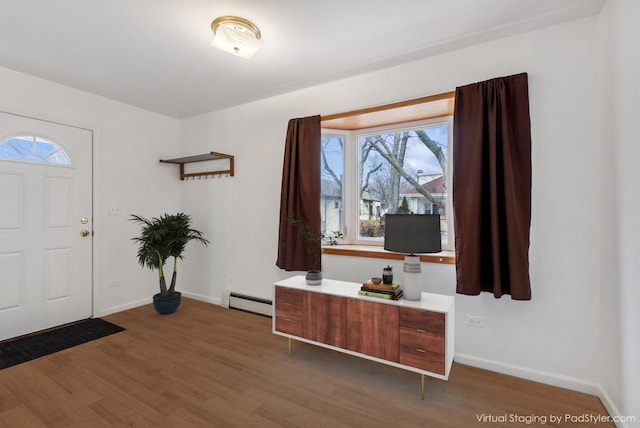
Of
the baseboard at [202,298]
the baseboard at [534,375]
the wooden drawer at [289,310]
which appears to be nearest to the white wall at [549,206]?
the baseboard at [534,375]

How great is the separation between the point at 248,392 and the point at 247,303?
1.54 metres

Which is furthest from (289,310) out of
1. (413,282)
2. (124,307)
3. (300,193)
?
(124,307)

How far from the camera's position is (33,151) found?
2863 millimetres

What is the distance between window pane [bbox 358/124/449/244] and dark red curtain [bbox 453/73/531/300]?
51 cm

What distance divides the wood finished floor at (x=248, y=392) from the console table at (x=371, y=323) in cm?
21

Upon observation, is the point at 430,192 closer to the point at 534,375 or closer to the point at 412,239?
the point at 412,239

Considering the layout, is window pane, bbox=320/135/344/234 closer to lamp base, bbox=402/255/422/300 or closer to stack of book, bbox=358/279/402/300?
stack of book, bbox=358/279/402/300

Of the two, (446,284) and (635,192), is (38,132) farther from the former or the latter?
(635,192)

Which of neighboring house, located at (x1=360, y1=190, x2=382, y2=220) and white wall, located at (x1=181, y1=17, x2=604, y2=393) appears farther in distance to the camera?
neighboring house, located at (x1=360, y1=190, x2=382, y2=220)

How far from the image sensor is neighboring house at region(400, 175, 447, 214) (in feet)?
9.11

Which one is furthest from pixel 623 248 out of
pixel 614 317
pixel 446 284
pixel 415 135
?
pixel 415 135

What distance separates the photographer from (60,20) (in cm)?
199

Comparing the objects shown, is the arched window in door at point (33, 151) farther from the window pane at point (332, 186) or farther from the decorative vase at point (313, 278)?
the decorative vase at point (313, 278)

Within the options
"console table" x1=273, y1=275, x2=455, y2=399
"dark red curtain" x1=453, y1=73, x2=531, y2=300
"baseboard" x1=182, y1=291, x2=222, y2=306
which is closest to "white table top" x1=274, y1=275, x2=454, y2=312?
"console table" x1=273, y1=275, x2=455, y2=399
